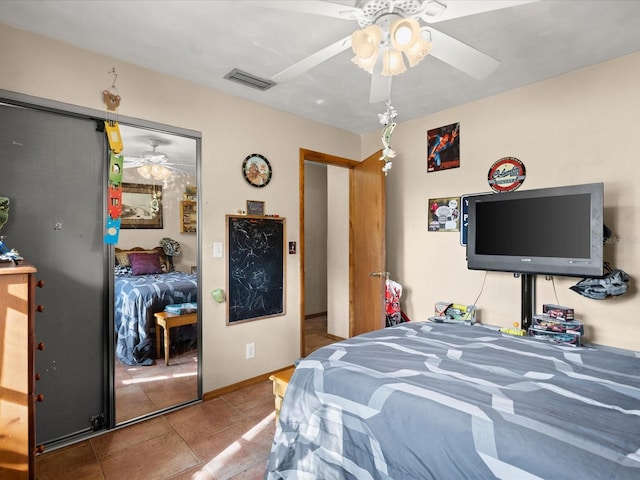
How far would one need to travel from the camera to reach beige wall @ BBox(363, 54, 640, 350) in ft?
7.68

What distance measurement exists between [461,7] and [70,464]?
10.0 ft

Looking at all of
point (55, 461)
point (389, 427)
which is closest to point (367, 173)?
point (389, 427)

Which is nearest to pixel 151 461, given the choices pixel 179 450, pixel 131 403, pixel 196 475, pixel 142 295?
pixel 179 450

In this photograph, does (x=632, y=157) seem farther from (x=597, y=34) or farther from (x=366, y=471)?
(x=366, y=471)

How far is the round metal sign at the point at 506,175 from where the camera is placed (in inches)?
112

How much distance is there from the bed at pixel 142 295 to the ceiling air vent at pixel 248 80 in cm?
144

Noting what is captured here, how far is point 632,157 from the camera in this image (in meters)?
2.32

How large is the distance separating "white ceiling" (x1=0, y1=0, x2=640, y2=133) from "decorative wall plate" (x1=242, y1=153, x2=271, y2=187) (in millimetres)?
595

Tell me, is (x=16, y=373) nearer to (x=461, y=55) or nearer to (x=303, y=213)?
(x=461, y=55)

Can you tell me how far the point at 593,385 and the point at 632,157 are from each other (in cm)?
185

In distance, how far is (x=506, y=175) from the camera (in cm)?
292

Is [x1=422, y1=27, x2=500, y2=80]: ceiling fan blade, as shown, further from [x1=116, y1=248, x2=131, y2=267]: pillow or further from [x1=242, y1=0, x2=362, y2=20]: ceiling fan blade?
[x1=116, y1=248, x2=131, y2=267]: pillow

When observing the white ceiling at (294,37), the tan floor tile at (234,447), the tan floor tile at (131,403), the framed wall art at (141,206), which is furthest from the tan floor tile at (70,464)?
the white ceiling at (294,37)

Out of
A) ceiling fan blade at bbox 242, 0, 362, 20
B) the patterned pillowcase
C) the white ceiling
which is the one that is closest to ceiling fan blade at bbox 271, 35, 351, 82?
ceiling fan blade at bbox 242, 0, 362, 20
